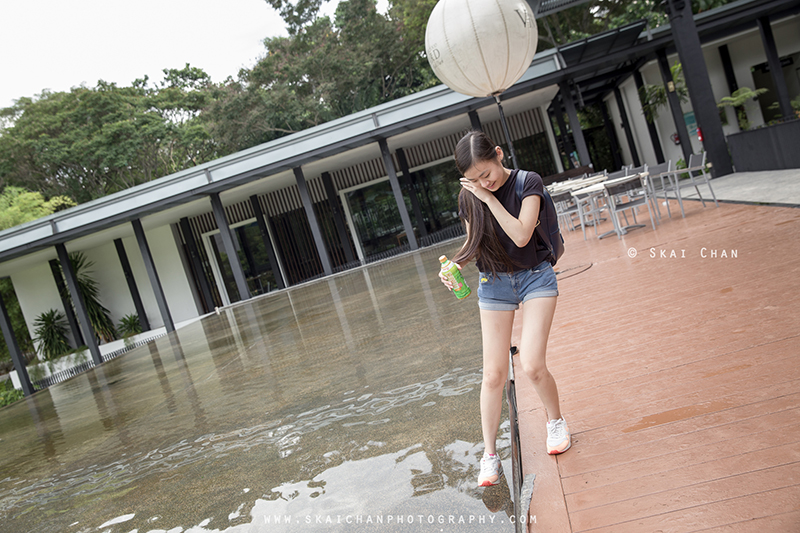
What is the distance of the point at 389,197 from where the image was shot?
64.7 ft

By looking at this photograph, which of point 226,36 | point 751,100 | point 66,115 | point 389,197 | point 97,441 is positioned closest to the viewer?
point 97,441

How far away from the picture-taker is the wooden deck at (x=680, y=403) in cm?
162

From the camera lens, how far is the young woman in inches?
76.9

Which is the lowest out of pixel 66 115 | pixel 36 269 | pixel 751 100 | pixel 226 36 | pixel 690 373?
pixel 690 373

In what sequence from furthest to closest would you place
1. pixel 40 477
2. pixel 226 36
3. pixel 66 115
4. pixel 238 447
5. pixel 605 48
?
pixel 226 36, pixel 66 115, pixel 605 48, pixel 40 477, pixel 238 447

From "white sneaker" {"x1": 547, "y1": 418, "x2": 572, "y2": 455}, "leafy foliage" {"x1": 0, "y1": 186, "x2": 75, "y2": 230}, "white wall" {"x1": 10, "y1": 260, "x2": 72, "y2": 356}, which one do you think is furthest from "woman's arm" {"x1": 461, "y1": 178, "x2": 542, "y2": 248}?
"leafy foliage" {"x1": 0, "y1": 186, "x2": 75, "y2": 230}

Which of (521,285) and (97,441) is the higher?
(521,285)

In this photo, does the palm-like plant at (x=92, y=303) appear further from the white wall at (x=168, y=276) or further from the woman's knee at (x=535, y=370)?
the woman's knee at (x=535, y=370)

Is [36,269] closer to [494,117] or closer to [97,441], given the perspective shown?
[494,117]

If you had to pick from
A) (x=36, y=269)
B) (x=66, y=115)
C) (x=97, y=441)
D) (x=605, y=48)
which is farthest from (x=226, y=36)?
(x=97, y=441)

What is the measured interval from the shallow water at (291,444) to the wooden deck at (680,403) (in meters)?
0.32

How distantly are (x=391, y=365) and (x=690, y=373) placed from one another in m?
2.07

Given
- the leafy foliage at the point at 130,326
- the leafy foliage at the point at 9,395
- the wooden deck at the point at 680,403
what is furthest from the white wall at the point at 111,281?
the wooden deck at the point at 680,403

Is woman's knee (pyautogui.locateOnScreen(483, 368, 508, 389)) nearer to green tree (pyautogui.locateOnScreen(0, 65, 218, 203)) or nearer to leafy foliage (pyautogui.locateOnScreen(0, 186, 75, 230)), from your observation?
green tree (pyautogui.locateOnScreen(0, 65, 218, 203))
